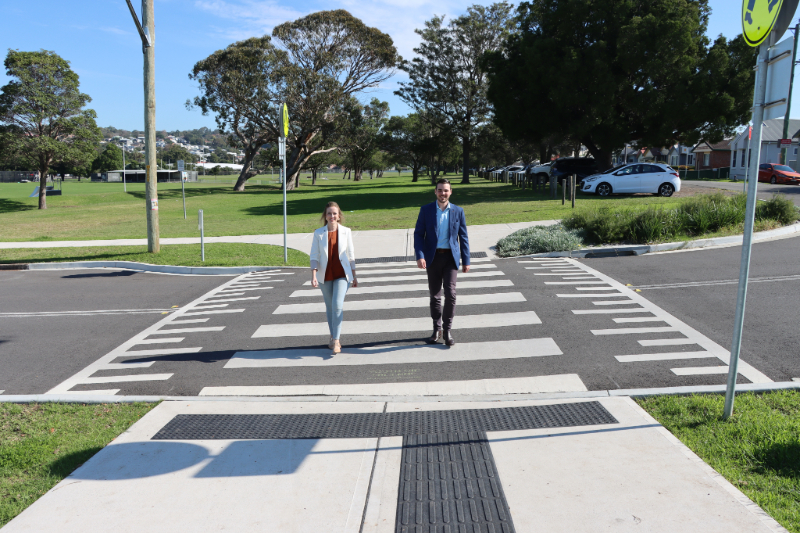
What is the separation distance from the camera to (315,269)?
22.8 ft

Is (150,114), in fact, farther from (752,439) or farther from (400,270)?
(752,439)

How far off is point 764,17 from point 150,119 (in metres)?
14.0

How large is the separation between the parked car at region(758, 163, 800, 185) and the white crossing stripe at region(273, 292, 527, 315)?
34555 mm

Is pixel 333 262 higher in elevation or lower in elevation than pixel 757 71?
lower

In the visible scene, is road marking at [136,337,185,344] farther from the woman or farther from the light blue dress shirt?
the light blue dress shirt

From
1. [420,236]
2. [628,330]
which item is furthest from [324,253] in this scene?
[628,330]

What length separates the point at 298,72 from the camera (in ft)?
166

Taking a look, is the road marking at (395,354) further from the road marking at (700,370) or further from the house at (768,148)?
the house at (768,148)

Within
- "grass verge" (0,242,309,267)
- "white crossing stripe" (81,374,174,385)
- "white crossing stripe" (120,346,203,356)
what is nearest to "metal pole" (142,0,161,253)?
"grass verge" (0,242,309,267)

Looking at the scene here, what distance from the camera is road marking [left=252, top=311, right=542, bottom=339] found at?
791 centimetres

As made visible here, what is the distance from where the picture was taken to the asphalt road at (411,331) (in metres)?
6.27

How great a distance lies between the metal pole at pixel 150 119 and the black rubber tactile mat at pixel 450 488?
12.2 m

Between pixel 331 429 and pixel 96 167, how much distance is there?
466 ft

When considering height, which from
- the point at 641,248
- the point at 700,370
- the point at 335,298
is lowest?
the point at 700,370
